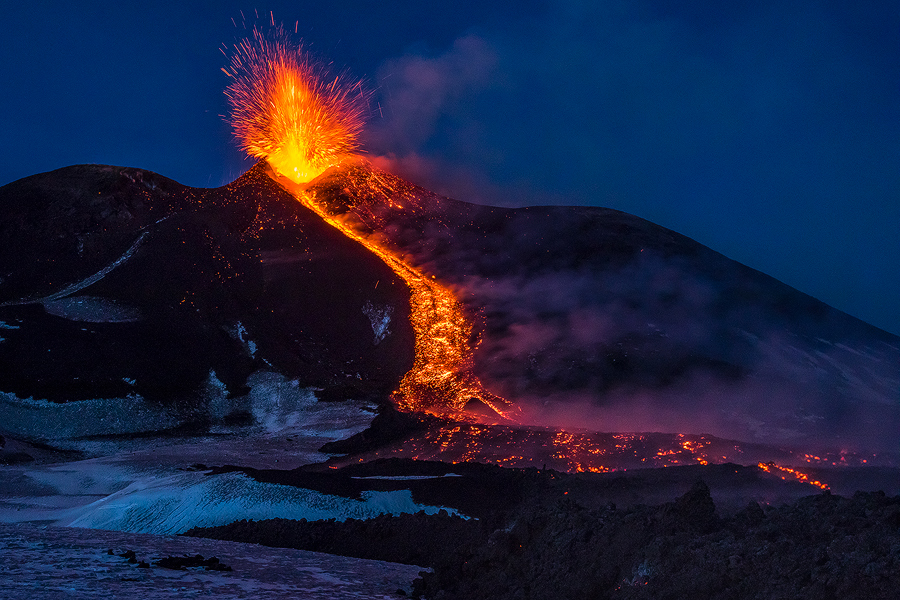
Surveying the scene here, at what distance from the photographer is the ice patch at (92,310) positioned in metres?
27.9

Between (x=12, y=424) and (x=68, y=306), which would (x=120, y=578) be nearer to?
(x=12, y=424)

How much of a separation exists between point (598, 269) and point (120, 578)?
100 ft

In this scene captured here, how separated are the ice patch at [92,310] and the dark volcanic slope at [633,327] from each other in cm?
1324

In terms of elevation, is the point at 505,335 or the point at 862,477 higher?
the point at 505,335

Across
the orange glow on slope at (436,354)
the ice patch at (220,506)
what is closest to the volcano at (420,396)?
the ice patch at (220,506)

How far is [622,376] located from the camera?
24.6 metres

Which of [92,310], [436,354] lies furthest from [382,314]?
[92,310]

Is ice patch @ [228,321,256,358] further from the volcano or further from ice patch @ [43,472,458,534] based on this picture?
ice patch @ [43,472,458,534]

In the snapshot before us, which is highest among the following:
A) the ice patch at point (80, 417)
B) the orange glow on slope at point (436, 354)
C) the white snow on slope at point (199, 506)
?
the orange glow on slope at point (436, 354)

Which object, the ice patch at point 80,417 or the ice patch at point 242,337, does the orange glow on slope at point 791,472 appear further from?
the ice patch at point 242,337

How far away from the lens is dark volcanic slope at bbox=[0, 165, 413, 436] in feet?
84.4

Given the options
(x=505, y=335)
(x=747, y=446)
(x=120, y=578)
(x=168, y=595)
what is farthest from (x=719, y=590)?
(x=505, y=335)

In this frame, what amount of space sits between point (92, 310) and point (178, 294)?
3361 mm

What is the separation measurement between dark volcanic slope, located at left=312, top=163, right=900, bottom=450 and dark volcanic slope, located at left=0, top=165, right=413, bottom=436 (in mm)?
4407
